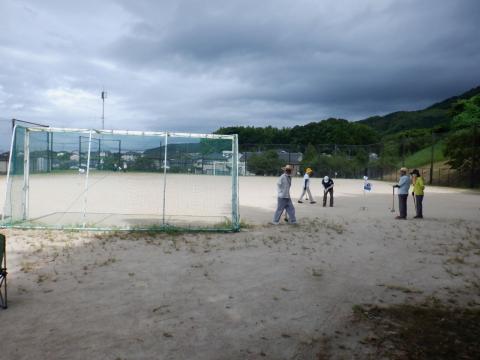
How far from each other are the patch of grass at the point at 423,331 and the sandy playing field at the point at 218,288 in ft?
0.66

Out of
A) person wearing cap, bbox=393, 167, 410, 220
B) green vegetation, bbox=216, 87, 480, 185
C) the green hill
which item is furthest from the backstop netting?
the green hill

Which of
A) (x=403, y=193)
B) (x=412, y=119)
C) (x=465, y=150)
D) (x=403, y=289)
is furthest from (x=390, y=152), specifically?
(x=412, y=119)

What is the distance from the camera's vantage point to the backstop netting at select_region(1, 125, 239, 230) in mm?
9930

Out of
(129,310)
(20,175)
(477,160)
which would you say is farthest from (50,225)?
(477,160)

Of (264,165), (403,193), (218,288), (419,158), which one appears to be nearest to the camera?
(218,288)

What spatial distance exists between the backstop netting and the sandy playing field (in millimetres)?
1391

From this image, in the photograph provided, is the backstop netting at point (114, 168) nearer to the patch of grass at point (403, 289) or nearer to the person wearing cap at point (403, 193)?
the patch of grass at point (403, 289)

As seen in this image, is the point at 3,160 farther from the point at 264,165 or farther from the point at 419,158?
the point at 419,158

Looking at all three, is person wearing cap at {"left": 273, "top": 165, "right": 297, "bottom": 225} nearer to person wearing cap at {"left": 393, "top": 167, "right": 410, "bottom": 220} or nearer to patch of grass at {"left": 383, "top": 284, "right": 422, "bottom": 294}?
person wearing cap at {"left": 393, "top": 167, "right": 410, "bottom": 220}

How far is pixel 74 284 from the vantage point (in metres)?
5.54

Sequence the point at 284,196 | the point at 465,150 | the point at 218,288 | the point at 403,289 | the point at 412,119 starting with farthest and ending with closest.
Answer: the point at 412,119 → the point at 465,150 → the point at 284,196 → the point at 403,289 → the point at 218,288

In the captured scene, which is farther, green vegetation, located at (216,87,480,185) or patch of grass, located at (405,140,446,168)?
patch of grass, located at (405,140,446,168)

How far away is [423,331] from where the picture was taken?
13.8 ft

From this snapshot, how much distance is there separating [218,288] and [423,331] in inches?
101
